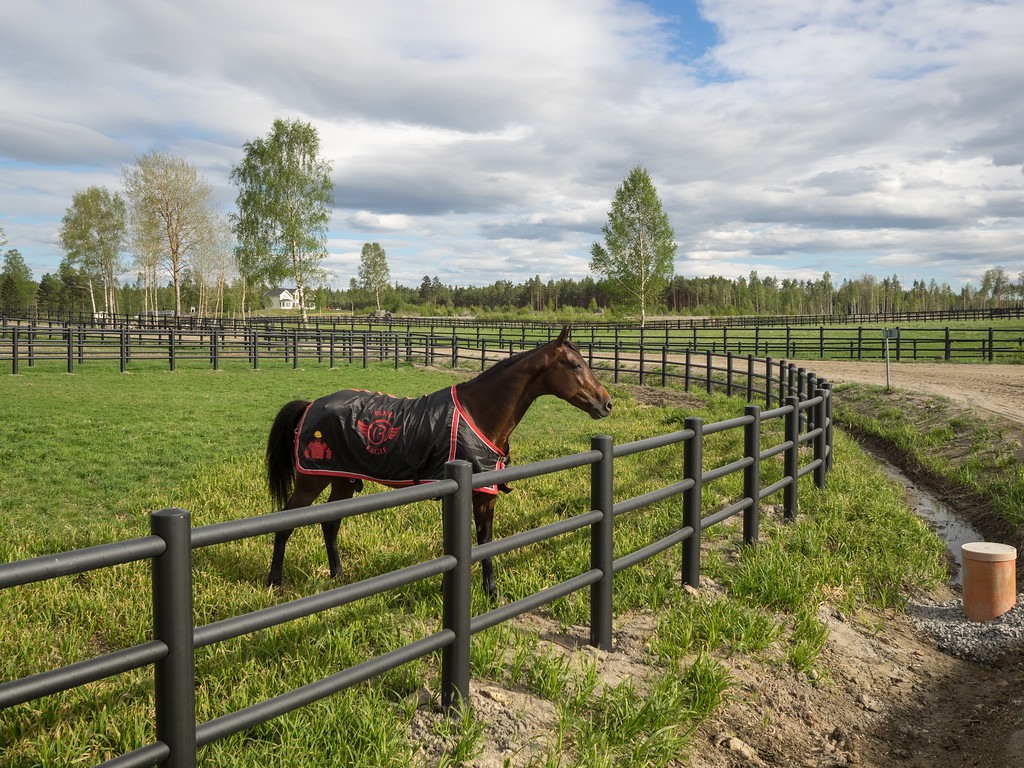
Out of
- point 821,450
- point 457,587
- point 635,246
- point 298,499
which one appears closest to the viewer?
point 457,587

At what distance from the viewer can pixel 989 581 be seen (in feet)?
15.0

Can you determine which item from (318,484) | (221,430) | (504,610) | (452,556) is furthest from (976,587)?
(221,430)

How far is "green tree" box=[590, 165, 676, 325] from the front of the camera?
160ft

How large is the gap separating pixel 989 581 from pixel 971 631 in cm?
35

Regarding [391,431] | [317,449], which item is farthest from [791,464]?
[317,449]

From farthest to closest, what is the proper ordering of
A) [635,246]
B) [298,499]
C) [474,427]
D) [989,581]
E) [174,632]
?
[635,246]
[298,499]
[474,427]
[989,581]
[174,632]

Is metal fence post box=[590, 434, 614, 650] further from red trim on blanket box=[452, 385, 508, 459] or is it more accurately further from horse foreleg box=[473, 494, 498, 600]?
red trim on blanket box=[452, 385, 508, 459]

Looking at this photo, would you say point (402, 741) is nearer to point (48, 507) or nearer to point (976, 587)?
point (976, 587)

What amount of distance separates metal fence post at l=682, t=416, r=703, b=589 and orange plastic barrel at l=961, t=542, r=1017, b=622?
1.80 meters

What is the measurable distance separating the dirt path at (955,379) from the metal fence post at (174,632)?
12771mm

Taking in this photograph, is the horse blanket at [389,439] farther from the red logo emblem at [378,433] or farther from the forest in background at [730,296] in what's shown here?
the forest in background at [730,296]

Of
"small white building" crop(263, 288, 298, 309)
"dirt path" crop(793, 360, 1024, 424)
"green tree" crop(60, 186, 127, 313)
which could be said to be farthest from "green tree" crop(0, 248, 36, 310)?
"dirt path" crop(793, 360, 1024, 424)

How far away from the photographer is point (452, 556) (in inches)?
112

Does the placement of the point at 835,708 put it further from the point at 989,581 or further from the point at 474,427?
the point at 474,427
